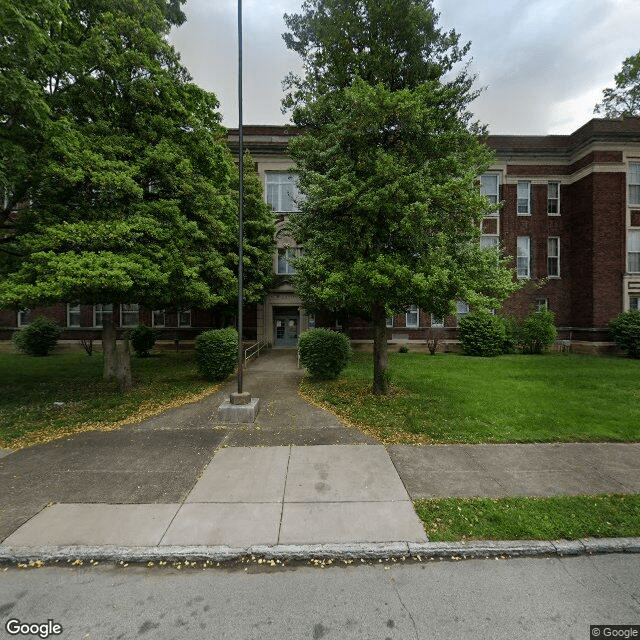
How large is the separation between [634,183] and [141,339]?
101 ft

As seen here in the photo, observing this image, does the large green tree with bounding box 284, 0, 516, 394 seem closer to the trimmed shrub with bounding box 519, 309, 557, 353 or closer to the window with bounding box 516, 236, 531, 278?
the trimmed shrub with bounding box 519, 309, 557, 353

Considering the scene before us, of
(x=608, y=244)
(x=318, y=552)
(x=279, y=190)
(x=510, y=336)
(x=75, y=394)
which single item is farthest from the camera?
(x=279, y=190)

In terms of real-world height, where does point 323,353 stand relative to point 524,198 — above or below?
below

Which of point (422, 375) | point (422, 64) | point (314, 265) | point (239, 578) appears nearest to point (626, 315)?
point (422, 375)

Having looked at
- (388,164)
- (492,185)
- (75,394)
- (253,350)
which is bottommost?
(75,394)

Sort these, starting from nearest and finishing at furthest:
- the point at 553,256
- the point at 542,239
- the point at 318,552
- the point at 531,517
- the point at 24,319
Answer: the point at 318,552
the point at 531,517
the point at 24,319
the point at 542,239
the point at 553,256

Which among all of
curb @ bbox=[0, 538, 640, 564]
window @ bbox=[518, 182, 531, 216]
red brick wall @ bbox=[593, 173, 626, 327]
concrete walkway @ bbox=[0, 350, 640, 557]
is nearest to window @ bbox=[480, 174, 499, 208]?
window @ bbox=[518, 182, 531, 216]

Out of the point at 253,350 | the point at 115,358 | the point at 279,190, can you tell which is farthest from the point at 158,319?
the point at 279,190

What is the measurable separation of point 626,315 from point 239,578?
79.1 feet

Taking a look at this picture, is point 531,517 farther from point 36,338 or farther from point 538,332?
point 36,338

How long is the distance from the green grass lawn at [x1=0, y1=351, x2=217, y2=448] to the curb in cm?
434

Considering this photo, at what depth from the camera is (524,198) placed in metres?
22.2

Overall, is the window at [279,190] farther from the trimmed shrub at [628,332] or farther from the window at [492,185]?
the trimmed shrub at [628,332]

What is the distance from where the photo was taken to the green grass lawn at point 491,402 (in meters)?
7.03
